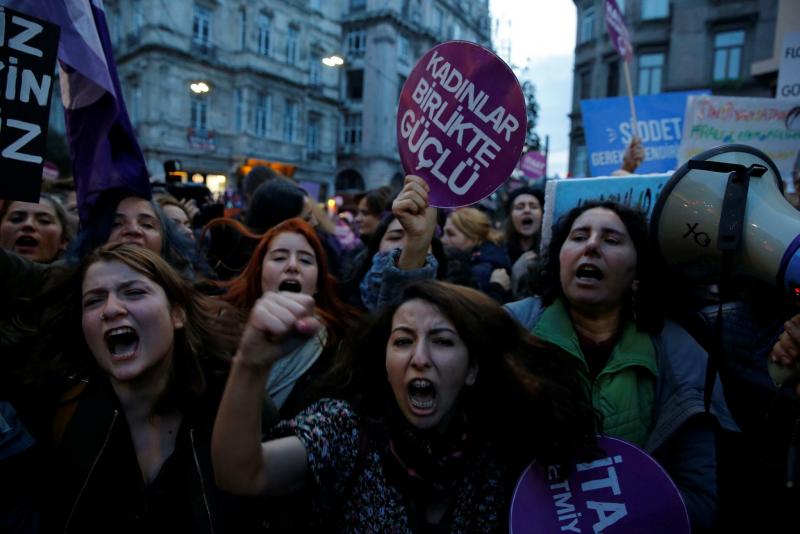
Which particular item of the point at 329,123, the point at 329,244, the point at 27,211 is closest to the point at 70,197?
the point at 27,211

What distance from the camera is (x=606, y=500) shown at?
1549 millimetres

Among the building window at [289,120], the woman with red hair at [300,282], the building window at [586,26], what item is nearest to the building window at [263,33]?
the building window at [289,120]

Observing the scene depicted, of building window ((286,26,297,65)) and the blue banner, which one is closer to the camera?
the blue banner

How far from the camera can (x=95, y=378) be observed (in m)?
1.87

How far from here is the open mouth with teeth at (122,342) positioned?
182cm

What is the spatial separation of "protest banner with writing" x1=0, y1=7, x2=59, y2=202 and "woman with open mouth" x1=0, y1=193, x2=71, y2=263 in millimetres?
1147

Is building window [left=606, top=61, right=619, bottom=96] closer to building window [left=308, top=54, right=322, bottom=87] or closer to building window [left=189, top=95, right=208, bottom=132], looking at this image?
building window [left=308, top=54, right=322, bottom=87]

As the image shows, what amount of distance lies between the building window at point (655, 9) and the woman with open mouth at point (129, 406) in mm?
22936

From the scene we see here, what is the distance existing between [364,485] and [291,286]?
135cm

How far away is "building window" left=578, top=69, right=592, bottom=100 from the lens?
2288 centimetres

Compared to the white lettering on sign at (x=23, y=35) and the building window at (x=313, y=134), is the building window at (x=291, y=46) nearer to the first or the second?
the building window at (x=313, y=134)

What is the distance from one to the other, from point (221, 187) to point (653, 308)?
24787 millimetres

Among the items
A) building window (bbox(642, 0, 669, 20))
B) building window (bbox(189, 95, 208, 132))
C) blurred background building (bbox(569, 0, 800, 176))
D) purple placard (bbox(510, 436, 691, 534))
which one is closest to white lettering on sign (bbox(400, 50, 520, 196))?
purple placard (bbox(510, 436, 691, 534))

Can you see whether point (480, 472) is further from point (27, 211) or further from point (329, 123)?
point (329, 123)
